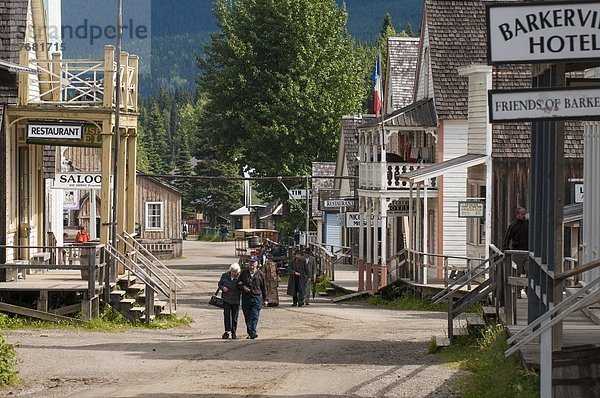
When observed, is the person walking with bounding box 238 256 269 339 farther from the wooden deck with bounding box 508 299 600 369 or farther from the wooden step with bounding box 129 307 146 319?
the wooden deck with bounding box 508 299 600 369

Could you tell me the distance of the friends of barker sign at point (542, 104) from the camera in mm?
11734

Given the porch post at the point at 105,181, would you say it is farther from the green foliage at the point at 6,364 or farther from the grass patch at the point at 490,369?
the green foliage at the point at 6,364

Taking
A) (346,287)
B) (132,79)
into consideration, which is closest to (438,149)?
(346,287)

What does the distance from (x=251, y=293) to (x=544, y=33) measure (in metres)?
14.2

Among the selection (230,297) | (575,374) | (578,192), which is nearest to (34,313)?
(230,297)

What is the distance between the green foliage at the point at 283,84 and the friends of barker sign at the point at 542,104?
50520mm

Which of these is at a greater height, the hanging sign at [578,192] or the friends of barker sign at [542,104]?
the friends of barker sign at [542,104]

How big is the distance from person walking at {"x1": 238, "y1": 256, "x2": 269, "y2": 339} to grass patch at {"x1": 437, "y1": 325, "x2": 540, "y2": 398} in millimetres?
5400

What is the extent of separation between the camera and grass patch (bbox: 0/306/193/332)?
2627cm

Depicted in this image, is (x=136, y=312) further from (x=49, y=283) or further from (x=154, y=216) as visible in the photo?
(x=154, y=216)

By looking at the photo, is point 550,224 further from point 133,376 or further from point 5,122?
point 5,122

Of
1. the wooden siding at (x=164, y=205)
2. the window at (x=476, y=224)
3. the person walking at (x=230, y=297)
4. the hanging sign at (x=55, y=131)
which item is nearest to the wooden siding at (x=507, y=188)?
the window at (x=476, y=224)

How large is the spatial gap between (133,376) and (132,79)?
13278 millimetres

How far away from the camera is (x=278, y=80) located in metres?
63.6
